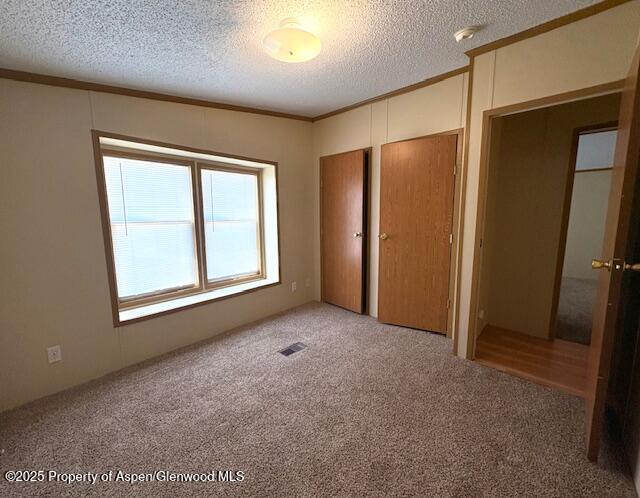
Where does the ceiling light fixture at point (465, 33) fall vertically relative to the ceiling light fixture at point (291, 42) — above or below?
above

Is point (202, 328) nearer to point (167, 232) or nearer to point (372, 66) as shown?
point (167, 232)

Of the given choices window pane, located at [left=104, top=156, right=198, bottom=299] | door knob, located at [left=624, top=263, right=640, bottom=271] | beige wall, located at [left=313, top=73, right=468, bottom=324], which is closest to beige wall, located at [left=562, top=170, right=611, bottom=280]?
beige wall, located at [left=313, top=73, right=468, bottom=324]

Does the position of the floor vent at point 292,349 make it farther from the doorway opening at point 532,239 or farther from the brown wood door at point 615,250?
the brown wood door at point 615,250

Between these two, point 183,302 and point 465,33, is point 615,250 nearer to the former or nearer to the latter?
point 465,33

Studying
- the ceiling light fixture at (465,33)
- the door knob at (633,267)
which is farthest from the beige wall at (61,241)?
the door knob at (633,267)

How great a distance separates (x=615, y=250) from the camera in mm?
1277

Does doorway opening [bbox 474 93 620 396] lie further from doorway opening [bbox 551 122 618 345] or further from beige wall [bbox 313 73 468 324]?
doorway opening [bbox 551 122 618 345]

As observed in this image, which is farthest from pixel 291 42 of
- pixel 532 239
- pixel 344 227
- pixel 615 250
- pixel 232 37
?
pixel 532 239

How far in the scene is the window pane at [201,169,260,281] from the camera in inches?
122

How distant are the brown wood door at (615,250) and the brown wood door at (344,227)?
2.08 metres

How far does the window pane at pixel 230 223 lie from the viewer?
310 cm

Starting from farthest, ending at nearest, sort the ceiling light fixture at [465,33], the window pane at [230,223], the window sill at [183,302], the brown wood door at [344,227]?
the brown wood door at [344,227], the window pane at [230,223], the window sill at [183,302], the ceiling light fixture at [465,33]

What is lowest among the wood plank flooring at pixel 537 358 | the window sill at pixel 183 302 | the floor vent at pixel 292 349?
the floor vent at pixel 292 349

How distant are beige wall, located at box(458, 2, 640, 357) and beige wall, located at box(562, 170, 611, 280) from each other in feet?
14.2
